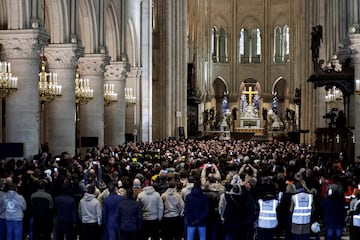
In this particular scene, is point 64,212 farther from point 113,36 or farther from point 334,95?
point 334,95

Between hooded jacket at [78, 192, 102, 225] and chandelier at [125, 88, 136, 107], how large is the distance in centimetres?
3151

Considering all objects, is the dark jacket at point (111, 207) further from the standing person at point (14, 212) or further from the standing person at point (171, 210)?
the standing person at point (14, 212)

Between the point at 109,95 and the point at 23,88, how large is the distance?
545 inches

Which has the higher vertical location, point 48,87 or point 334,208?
point 48,87

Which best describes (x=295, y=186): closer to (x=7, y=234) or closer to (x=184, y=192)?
(x=184, y=192)

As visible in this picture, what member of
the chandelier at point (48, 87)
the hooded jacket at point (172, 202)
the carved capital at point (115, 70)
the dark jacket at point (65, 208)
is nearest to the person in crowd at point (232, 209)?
the hooded jacket at point (172, 202)

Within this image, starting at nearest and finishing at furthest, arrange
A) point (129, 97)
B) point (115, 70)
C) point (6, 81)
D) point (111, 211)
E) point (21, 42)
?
point (111, 211)
point (6, 81)
point (21, 42)
point (115, 70)
point (129, 97)

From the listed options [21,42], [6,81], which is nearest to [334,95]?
[21,42]

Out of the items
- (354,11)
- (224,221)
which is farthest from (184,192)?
(354,11)

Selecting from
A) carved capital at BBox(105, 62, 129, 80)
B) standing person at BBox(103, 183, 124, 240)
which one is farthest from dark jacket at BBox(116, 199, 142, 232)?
carved capital at BBox(105, 62, 129, 80)

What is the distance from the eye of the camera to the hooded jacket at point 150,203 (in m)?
15.4

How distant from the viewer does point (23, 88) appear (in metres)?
26.9

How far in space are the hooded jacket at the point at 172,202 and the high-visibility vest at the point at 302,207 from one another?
2481 mm

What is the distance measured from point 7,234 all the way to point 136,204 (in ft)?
10.2
